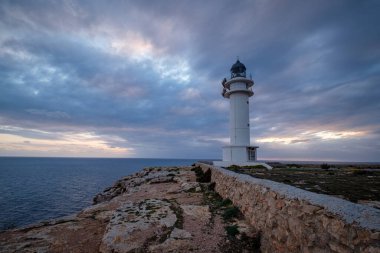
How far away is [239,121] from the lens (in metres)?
29.8

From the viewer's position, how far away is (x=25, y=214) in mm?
22656

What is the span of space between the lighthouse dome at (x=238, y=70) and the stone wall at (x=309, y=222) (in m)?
26.4

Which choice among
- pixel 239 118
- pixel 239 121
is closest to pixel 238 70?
pixel 239 118

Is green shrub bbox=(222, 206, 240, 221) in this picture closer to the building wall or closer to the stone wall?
the stone wall

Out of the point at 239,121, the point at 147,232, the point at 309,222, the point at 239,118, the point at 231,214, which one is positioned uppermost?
the point at 239,118

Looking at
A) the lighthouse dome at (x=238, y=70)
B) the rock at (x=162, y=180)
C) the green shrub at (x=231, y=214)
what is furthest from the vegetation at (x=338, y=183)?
the lighthouse dome at (x=238, y=70)

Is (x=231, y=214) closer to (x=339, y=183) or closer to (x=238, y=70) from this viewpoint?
(x=339, y=183)

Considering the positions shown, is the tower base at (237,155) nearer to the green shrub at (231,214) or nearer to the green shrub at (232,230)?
the green shrub at (231,214)

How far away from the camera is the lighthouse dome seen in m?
31.9

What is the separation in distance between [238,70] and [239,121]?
8003mm

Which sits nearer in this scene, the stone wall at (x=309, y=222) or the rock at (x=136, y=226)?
the stone wall at (x=309, y=222)

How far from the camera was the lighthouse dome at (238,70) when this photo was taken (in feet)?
105

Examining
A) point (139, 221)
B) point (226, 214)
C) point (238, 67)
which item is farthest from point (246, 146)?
point (139, 221)

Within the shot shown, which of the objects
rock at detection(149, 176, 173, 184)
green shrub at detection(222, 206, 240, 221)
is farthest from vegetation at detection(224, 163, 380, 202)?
rock at detection(149, 176, 173, 184)
